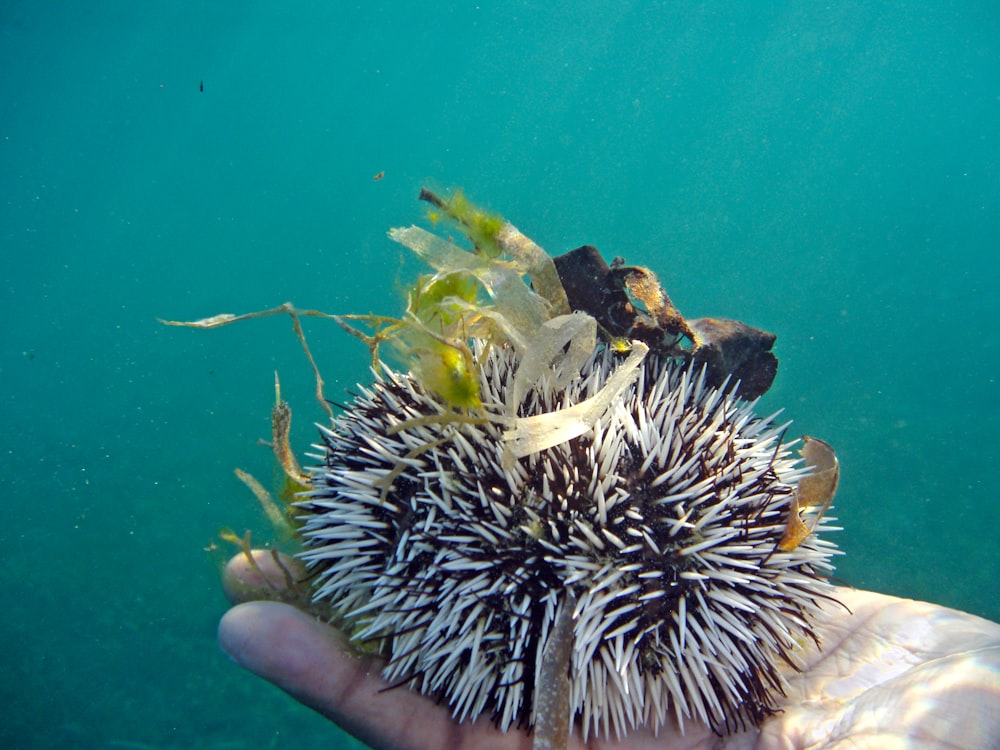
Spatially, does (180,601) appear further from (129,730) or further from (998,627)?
(998,627)

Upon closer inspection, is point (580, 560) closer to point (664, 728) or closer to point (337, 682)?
point (664, 728)

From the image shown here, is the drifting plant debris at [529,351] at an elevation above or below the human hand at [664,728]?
above

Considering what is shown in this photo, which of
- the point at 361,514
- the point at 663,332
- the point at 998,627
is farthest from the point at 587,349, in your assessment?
the point at 998,627

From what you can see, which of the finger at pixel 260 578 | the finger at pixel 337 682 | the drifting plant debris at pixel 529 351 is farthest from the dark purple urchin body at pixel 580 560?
the finger at pixel 260 578

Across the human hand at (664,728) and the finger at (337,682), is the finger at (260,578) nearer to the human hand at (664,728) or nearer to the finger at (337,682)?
the human hand at (664,728)

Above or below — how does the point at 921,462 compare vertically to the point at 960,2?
below

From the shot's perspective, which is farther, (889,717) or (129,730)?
A: (129,730)

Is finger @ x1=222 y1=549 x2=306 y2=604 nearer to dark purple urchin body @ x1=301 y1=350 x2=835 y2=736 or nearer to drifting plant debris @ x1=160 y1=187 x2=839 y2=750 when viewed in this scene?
drifting plant debris @ x1=160 y1=187 x2=839 y2=750

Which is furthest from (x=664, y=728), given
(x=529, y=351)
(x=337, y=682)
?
(x=529, y=351)
